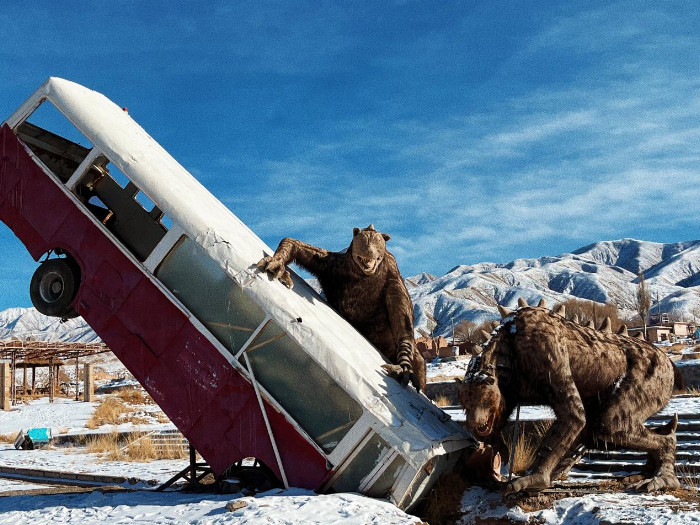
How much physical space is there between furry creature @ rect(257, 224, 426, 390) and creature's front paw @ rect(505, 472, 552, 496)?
153 centimetres

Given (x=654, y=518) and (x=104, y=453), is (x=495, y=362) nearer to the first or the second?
(x=654, y=518)

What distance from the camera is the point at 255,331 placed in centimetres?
628

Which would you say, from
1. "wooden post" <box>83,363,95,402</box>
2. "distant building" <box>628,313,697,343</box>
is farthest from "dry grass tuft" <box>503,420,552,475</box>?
"distant building" <box>628,313,697,343</box>

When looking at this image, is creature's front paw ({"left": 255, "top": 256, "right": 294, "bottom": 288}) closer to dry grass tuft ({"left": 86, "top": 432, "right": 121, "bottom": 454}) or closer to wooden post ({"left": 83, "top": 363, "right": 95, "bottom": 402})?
dry grass tuft ({"left": 86, "top": 432, "right": 121, "bottom": 454})

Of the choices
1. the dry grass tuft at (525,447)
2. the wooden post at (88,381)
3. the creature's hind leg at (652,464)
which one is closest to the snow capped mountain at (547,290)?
the wooden post at (88,381)

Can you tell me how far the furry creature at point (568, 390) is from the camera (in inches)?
226

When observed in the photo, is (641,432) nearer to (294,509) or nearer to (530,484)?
(530,484)

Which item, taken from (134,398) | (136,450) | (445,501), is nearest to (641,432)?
(445,501)

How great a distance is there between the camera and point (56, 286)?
734cm

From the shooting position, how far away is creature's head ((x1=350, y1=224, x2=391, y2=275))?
7020 mm

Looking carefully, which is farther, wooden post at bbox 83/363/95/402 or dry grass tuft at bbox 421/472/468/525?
wooden post at bbox 83/363/95/402

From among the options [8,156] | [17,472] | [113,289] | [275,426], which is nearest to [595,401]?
[275,426]

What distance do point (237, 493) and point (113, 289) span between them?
2379mm

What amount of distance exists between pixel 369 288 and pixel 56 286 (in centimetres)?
336
